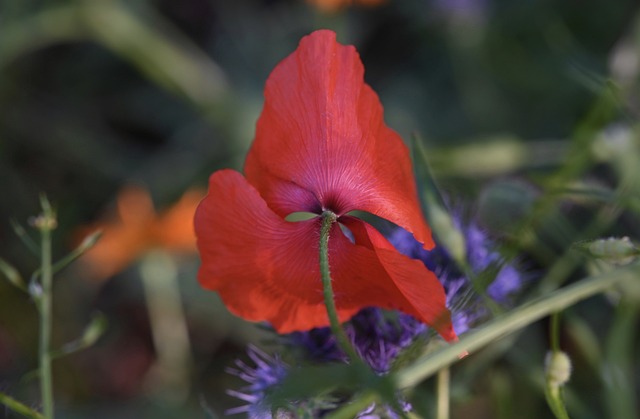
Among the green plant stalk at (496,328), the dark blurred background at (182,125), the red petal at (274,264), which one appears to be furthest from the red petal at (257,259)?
the dark blurred background at (182,125)

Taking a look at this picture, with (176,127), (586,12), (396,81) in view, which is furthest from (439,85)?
(176,127)

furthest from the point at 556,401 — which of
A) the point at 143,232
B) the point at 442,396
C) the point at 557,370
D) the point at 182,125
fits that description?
the point at 182,125

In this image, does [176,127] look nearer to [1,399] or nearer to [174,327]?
[174,327]

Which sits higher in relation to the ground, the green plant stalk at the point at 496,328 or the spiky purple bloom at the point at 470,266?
the spiky purple bloom at the point at 470,266

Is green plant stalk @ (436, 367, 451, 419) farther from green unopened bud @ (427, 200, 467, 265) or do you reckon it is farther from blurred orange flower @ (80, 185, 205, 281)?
blurred orange flower @ (80, 185, 205, 281)

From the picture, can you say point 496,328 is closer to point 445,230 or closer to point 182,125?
point 445,230

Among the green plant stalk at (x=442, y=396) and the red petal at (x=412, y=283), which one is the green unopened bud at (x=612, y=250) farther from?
the green plant stalk at (x=442, y=396)

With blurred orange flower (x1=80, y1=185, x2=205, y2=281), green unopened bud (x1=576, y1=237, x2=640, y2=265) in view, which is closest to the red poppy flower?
green unopened bud (x1=576, y1=237, x2=640, y2=265)
